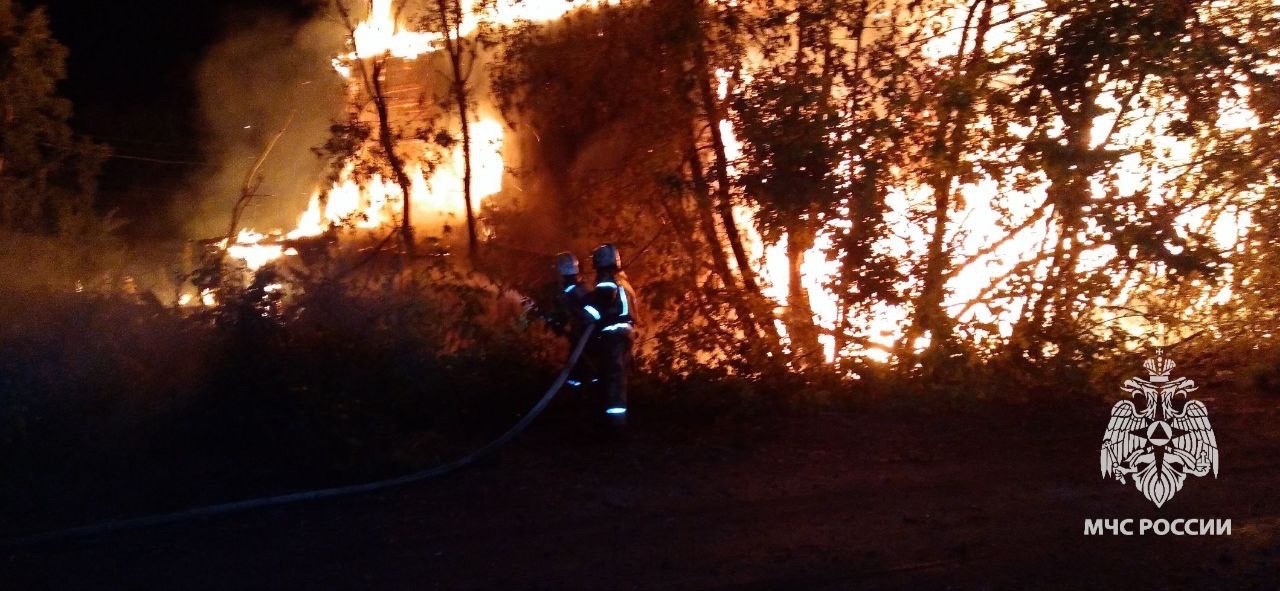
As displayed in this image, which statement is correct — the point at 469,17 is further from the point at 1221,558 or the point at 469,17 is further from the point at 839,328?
the point at 1221,558

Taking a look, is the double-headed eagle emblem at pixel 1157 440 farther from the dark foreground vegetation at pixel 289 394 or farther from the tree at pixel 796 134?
the tree at pixel 796 134

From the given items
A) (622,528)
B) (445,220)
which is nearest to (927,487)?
(622,528)

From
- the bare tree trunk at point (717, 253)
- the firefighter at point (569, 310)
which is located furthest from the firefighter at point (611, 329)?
the bare tree trunk at point (717, 253)

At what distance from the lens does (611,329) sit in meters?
9.03

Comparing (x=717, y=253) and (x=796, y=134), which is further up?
(x=796, y=134)

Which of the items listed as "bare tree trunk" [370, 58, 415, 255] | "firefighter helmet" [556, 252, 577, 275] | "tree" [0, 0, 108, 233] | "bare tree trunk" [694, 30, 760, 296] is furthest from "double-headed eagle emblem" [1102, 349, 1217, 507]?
"tree" [0, 0, 108, 233]

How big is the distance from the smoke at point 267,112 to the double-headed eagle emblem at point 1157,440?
826 cm

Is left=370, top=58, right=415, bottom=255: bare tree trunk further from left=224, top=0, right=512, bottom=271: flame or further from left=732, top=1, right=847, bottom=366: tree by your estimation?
left=732, top=1, right=847, bottom=366: tree

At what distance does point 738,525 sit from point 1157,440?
378cm

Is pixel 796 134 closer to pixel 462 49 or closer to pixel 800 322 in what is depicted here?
pixel 800 322

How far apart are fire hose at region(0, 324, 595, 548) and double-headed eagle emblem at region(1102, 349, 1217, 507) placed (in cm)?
421

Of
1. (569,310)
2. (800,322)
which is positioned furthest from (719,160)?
(569,310)

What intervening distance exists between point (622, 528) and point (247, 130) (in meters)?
13.7

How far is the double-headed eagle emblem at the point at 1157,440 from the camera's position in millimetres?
8070
